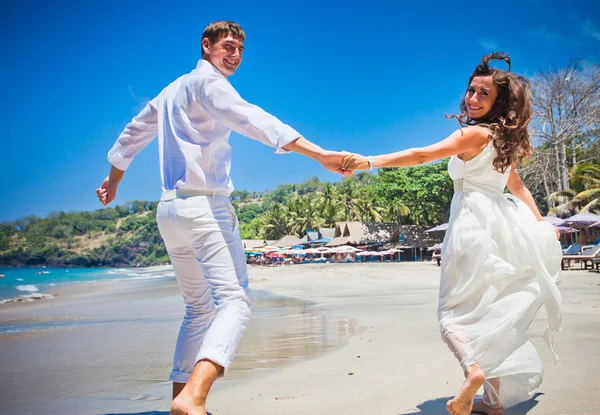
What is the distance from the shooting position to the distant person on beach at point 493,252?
8.30ft

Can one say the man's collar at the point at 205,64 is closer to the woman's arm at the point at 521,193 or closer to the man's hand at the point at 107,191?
the man's hand at the point at 107,191

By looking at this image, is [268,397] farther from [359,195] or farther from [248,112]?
[359,195]

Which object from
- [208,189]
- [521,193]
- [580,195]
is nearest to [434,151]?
[521,193]

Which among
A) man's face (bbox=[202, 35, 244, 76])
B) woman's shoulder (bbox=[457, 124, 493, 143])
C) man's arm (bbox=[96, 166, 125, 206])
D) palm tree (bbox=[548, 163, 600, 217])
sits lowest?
man's arm (bbox=[96, 166, 125, 206])

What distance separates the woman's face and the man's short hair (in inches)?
54.6

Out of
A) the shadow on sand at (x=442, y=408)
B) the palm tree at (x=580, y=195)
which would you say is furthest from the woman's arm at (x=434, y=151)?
the palm tree at (x=580, y=195)

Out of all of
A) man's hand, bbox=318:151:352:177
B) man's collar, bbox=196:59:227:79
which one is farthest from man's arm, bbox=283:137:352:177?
man's collar, bbox=196:59:227:79

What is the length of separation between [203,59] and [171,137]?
47 cm

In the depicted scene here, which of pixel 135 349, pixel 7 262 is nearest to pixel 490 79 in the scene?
pixel 135 349

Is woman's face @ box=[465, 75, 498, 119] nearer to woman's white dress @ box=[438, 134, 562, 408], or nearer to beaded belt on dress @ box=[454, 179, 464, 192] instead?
woman's white dress @ box=[438, 134, 562, 408]

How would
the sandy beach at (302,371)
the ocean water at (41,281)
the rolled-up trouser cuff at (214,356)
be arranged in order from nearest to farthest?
the rolled-up trouser cuff at (214,356) → the sandy beach at (302,371) → the ocean water at (41,281)

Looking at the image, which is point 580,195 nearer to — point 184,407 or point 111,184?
point 111,184

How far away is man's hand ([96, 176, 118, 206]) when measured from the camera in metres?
3.09

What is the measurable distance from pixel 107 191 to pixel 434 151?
1958mm
